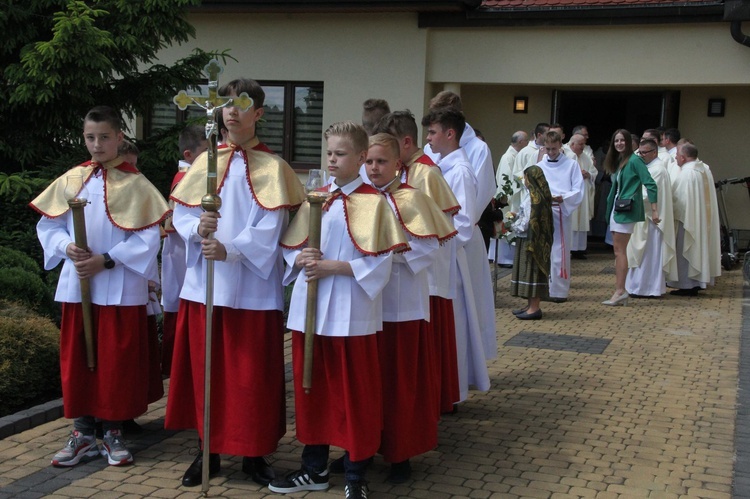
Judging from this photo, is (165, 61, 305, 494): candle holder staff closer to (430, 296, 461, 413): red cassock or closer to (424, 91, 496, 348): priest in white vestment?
(430, 296, 461, 413): red cassock

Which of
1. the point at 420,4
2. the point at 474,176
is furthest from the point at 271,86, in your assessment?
the point at 474,176

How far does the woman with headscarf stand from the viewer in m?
10.3

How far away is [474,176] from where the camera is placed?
6500 millimetres

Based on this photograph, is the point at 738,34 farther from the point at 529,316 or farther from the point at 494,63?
the point at 529,316

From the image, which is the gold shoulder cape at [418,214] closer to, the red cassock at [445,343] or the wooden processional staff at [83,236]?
the red cassock at [445,343]

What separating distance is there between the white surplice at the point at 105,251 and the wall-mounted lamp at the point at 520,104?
1252 cm

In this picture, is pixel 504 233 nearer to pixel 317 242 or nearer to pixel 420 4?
pixel 420 4

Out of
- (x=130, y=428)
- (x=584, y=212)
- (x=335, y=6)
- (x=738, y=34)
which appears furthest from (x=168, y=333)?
(x=738, y=34)

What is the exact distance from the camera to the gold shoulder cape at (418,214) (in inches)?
197

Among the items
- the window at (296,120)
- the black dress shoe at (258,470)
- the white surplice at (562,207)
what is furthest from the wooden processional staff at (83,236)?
the window at (296,120)

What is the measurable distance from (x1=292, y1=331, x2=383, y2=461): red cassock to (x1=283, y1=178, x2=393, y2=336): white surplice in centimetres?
8

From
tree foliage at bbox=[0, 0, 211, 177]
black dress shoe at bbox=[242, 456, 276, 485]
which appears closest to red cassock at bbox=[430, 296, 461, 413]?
black dress shoe at bbox=[242, 456, 276, 485]

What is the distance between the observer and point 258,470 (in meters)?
5.11

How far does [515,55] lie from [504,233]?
5.43 metres
